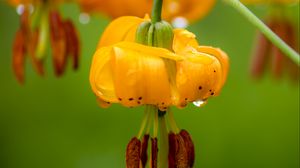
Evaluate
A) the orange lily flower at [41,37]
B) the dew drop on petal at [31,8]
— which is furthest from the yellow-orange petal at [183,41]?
the dew drop on petal at [31,8]

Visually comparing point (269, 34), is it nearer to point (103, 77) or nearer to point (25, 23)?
point (103, 77)

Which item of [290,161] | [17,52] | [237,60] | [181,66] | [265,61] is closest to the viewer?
[181,66]

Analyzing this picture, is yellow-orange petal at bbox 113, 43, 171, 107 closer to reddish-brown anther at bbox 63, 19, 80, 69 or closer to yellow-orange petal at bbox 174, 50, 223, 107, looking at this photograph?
yellow-orange petal at bbox 174, 50, 223, 107

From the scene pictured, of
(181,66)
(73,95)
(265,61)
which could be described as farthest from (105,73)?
(73,95)

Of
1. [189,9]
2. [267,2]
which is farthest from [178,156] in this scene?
[267,2]

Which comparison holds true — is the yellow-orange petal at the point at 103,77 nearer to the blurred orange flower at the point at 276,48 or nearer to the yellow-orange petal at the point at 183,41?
the yellow-orange petal at the point at 183,41

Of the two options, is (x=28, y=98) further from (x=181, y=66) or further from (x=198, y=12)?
(x=181, y=66)

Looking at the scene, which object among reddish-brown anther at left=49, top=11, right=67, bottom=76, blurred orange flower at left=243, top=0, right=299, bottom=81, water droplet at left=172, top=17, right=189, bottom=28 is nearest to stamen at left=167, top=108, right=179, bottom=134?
reddish-brown anther at left=49, top=11, right=67, bottom=76

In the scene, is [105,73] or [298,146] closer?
[105,73]
